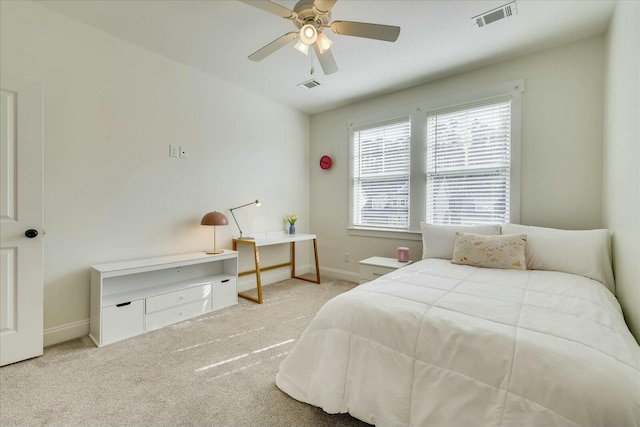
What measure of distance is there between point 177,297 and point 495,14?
12.1ft

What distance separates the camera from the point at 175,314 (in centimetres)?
271

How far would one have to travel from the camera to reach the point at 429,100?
11.2 feet

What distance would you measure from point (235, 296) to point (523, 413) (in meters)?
2.81

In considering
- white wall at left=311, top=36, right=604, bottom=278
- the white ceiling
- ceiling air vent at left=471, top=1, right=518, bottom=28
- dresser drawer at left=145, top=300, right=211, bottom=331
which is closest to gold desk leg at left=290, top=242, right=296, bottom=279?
dresser drawer at left=145, top=300, right=211, bottom=331

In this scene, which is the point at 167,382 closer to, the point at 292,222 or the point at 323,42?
the point at 323,42

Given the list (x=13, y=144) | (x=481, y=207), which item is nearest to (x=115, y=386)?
(x=13, y=144)

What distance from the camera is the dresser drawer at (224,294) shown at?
303 cm

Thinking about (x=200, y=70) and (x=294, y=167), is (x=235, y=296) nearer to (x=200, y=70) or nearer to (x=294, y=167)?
(x=294, y=167)

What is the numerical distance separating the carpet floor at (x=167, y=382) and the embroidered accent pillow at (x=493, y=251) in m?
1.61

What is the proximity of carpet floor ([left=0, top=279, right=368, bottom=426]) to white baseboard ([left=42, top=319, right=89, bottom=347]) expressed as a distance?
3.2 inches

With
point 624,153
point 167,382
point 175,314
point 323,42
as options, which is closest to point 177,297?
point 175,314

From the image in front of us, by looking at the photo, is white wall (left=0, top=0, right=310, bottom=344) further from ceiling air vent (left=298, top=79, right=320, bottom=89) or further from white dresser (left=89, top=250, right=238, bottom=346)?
ceiling air vent (left=298, top=79, right=320, bottom=89)

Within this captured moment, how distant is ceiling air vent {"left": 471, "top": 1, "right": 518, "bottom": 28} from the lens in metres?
2.15

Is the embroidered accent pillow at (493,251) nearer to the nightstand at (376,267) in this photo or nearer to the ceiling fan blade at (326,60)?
the nightstand at (376,267)
